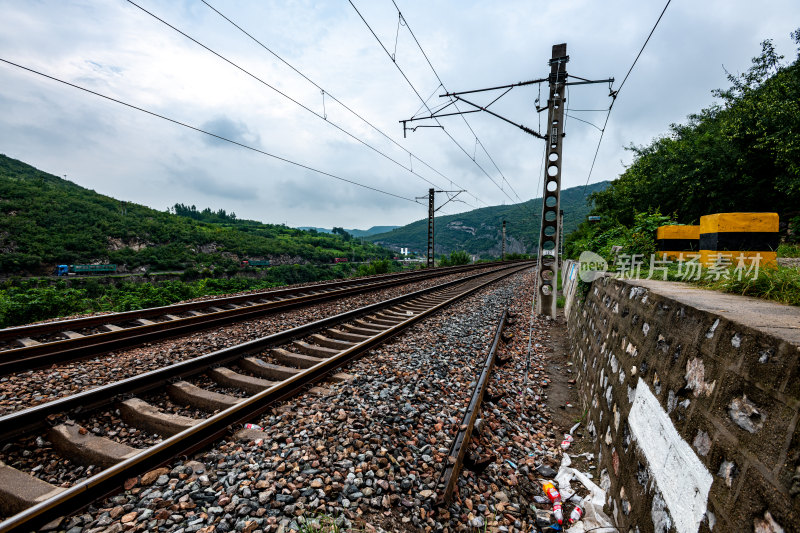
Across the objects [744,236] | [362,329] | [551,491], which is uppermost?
[744,236]

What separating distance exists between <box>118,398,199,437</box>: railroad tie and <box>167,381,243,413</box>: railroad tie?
214 mm

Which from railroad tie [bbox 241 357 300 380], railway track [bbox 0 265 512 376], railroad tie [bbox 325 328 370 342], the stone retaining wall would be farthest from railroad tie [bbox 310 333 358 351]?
the stone retaining wall

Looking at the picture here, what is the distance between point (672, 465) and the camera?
192 cm

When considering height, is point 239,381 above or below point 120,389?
below

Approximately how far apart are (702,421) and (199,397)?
4.25 m

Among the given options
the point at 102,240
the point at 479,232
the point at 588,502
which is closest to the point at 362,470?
the point at 588,502

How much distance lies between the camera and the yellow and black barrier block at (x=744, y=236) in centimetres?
417

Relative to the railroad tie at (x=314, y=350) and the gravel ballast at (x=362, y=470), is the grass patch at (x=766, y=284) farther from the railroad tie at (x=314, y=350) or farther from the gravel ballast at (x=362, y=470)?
the railroad tie at (x=314, y=350)

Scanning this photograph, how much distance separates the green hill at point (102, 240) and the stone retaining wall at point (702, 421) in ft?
204

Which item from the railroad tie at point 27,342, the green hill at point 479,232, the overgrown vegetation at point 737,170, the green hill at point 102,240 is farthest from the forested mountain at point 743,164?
the green hill at point 479,232

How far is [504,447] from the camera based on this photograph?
3.38 metres

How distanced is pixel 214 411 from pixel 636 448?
12.7 feet

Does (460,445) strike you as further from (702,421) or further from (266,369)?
(266,369)

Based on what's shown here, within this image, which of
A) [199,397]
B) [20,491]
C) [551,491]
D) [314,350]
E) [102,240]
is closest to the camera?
[20,491]
